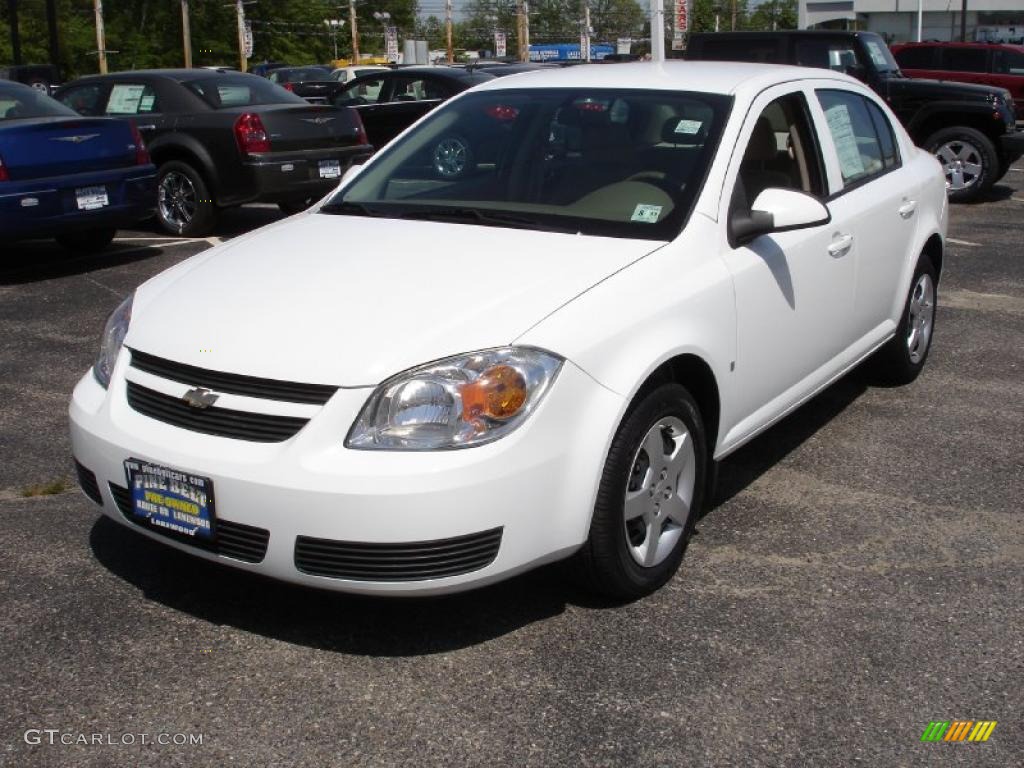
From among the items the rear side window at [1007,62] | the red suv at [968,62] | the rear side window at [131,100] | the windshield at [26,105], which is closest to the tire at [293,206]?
the rear side window at [131,100]

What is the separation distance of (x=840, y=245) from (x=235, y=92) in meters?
8.11

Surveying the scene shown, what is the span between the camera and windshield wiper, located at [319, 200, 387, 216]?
467 cm

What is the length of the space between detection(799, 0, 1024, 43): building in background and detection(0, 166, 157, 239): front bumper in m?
65.2

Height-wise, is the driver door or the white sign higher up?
the white sign

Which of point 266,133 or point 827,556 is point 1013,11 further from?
point 827,556

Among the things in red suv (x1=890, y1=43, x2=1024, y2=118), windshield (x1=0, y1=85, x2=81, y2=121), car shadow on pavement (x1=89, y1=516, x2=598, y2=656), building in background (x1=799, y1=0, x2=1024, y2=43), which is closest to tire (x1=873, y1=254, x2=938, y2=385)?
car shadow on pavement (x1=89, y1=516, x2=598, y2=656)

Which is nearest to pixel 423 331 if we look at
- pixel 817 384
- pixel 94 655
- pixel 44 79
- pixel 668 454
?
pixel 668 454

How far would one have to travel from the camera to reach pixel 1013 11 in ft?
233

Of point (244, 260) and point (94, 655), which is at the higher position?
point (244, 260)

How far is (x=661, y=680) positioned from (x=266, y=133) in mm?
8701

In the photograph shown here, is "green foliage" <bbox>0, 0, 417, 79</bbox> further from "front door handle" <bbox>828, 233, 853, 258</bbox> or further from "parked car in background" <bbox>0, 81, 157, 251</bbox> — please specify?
"front door handle" <bbox>828, 233, 853, 258</bbox>

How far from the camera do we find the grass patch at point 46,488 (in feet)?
15.9

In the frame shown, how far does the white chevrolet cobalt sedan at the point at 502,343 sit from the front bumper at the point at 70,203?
4952 mm

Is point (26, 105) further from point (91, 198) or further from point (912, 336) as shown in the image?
point (912, 336)
